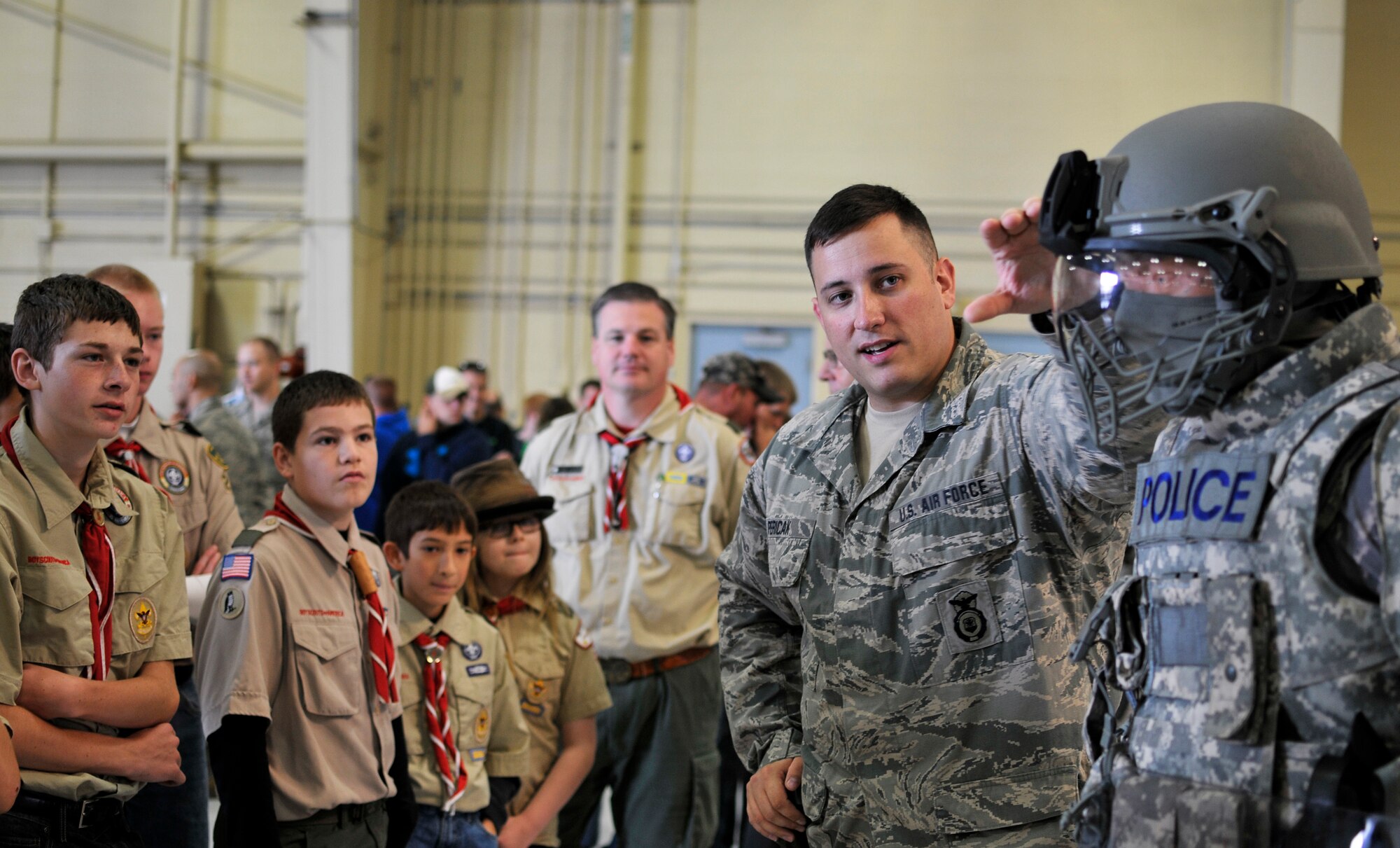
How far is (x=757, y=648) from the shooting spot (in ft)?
6.78

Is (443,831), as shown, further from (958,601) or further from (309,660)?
(958,601)

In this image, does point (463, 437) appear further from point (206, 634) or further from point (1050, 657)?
point (1050, 657)

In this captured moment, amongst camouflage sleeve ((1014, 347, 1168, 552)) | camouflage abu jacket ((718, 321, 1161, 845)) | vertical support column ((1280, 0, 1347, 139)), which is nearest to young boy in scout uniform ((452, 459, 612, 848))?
camouflage abu jacket ((718, 321, 1161, 845))

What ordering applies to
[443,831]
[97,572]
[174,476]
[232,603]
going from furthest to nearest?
[174,476] < [443,831] < [232,603] < [97,572]

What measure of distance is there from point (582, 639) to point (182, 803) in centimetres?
104

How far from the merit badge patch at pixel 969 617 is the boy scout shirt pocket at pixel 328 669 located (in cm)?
127

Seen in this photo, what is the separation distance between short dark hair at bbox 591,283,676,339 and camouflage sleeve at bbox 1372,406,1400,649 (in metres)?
2.56

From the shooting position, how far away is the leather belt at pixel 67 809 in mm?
1860

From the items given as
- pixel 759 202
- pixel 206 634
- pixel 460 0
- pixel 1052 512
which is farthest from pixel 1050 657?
pixel 460 0

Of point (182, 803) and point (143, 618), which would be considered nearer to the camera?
point (143, 618)

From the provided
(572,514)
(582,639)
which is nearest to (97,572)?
(582,639)

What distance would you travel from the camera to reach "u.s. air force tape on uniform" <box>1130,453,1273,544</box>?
113cm

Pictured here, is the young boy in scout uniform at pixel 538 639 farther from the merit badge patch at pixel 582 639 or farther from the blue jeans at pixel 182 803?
the blue jeans at pixel 182 803

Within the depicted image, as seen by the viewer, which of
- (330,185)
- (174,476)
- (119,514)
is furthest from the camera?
(330,185)
